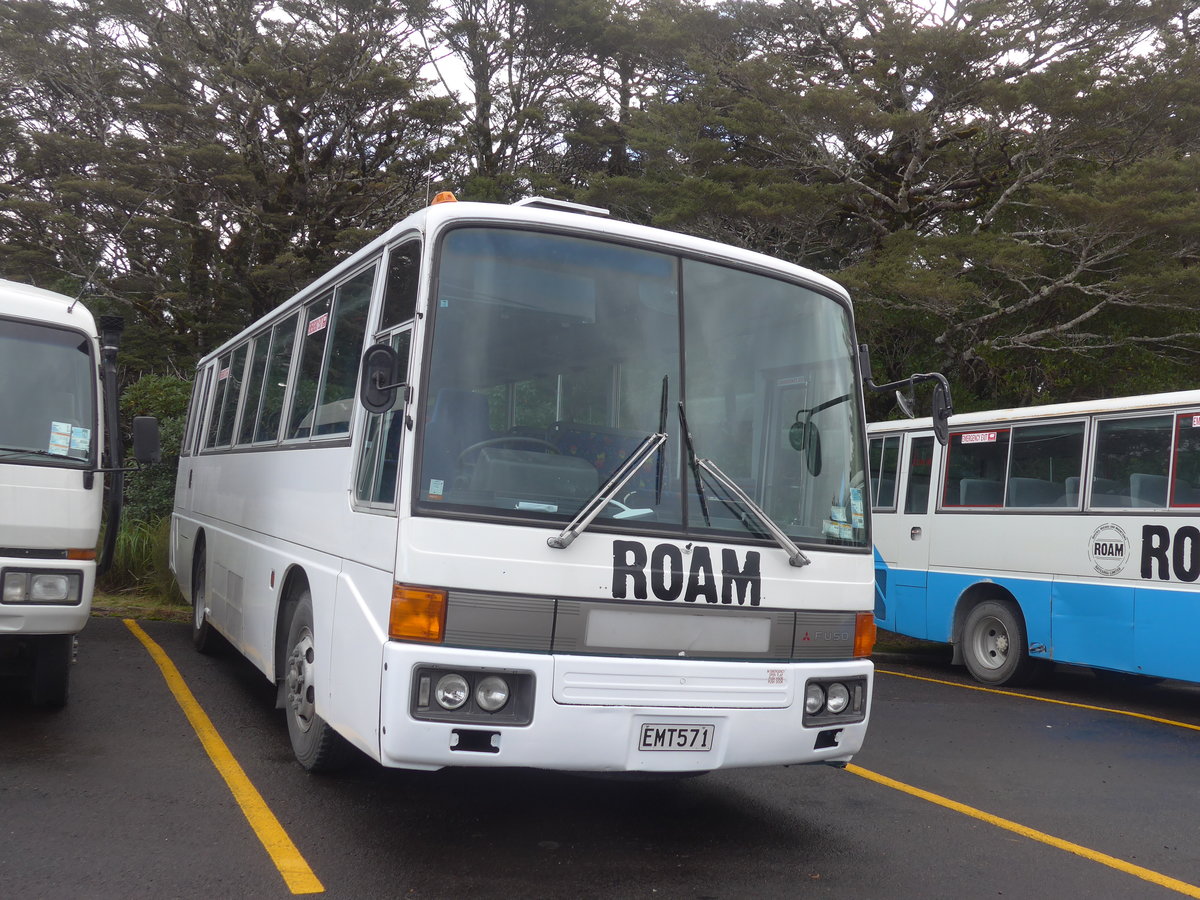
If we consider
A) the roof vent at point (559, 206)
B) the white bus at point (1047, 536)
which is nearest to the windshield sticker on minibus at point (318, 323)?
the roof vent at point (559, 206)

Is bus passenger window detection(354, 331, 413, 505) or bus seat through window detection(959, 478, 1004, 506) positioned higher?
bus seat through window detection(959, 478, 1004, 506)

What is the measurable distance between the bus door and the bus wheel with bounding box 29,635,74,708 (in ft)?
29.0

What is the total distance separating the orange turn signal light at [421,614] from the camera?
441 centimetres

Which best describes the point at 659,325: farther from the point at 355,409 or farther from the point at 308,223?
the point at 308,223

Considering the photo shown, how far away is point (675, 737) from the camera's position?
15.3 ft

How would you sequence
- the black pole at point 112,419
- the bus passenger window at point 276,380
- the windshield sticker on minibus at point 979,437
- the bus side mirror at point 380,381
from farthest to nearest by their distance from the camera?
the windshield sticker on minibus at point 979,437
the bus passenger window at point 276,380
the black pole at point 112,419
the bus side mirror at point 380,381

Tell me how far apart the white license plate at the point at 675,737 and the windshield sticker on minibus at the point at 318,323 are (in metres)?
3.24

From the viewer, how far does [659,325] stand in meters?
5.12

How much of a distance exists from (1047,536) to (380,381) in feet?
27.2

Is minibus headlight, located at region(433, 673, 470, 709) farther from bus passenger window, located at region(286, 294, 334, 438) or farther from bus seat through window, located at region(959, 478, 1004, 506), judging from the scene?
bus seat through window, located at region(959, 478, 1004, 506)

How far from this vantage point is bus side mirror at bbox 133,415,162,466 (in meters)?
7.04

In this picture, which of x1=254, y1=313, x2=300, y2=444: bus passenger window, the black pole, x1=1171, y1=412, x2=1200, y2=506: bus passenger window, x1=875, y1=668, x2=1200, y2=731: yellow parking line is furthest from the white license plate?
x1=1171, y1=412, x2=1200, y2=506: bus passenger window

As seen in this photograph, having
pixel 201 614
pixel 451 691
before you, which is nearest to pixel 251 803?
pixel 451 691

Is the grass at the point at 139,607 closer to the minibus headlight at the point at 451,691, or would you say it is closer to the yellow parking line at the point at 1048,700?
the yellow parking line at the point at 1048,700
